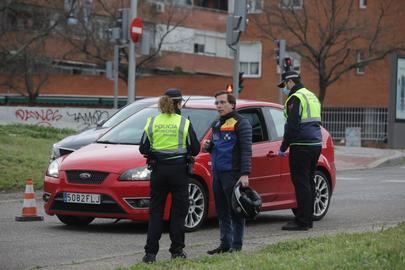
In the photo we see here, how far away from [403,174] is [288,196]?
40.4 feet

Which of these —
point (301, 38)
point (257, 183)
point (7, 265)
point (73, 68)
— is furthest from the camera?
point (73, 68)

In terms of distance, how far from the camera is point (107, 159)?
470 inches

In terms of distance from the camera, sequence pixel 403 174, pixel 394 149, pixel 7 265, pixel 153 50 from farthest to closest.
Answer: pixel 153 50
pixel 394 149
pixel 403 174
pixel 7 265

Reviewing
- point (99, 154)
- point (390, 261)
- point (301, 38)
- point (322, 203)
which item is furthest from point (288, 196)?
point (301, 38)

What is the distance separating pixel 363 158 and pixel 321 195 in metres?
18.7

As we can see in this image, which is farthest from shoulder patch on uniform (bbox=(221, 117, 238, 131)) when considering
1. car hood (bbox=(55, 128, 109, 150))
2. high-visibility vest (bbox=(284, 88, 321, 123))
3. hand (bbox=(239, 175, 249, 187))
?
car hood (bbox=(55, 128, 109, 150))

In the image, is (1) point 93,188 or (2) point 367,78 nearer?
(1) point 93,188

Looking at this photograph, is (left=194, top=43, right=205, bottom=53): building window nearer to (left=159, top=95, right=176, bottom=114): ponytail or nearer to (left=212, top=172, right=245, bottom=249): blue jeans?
(left=212, top=172, right=245, bottom=249): blue jeans

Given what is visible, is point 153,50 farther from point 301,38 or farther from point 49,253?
point 49,253

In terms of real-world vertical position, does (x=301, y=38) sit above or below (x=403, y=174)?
above

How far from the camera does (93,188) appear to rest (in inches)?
464

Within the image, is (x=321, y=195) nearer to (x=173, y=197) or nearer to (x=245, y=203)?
(x=245, y=203)

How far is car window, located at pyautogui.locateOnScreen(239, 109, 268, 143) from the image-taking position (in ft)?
43.1

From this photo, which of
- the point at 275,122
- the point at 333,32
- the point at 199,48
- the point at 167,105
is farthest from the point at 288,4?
the point at 167,105
